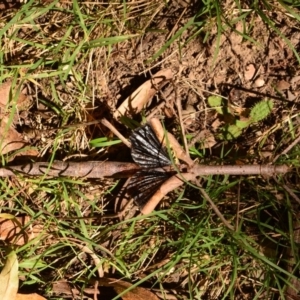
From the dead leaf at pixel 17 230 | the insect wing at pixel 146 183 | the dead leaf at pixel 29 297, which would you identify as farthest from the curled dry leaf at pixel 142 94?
the dead leaf at pixel 29 297

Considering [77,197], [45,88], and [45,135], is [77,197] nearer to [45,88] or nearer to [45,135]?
[45,135]

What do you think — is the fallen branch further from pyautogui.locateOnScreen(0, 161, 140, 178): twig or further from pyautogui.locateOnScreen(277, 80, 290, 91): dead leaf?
pyautogui.locateOnScreen(277, 80, 290, 91): dead leaf

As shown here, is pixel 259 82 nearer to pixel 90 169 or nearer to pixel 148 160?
pixel 148 160

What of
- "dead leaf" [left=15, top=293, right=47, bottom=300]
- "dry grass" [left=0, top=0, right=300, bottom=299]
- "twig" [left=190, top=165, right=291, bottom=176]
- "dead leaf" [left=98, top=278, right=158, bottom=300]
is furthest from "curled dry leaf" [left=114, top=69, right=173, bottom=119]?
"dead leaf" [left=15, top=293, right=47, bottom=300]

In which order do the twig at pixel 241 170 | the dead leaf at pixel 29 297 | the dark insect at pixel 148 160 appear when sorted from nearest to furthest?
the twig at pixel 241 170, the dark insect at pixel 148 160, the dead leaf at pixel 29 297

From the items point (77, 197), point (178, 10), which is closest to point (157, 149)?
point (77, 197)

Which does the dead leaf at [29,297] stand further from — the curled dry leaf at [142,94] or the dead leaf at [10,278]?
the curled dry leaf at [142,94]
